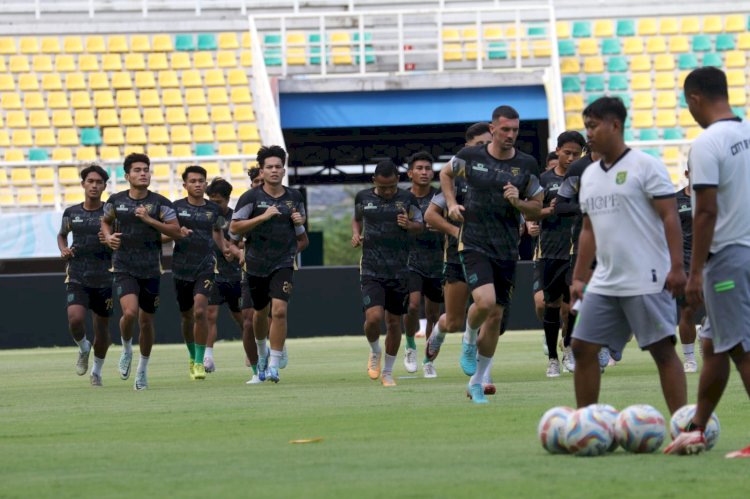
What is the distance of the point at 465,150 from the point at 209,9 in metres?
24.8

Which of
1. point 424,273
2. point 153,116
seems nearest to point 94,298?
point 424,273

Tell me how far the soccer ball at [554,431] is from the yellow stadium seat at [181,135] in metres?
25.8

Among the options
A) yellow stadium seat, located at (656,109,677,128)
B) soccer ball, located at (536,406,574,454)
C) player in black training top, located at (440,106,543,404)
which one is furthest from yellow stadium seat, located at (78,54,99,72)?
soccer ball, located at (536,406,574,454)

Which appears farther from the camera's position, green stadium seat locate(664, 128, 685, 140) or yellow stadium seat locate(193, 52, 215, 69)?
yellow stadium seat locate(193, 52, 215, 69)

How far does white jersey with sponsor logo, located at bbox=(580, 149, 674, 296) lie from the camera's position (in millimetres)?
8500

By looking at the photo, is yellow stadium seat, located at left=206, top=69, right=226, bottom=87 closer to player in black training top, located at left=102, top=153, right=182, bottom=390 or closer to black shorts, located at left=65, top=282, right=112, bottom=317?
black shorts, located at left=65, top=282, right=112, bottom=317

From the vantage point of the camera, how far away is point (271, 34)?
35.7 m

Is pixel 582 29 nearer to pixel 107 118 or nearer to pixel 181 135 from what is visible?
pixel 181 135

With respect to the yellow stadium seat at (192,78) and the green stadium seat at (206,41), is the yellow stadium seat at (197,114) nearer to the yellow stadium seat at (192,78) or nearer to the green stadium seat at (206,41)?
the yellow stadium seat at (192,78)

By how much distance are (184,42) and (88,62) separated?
2231 millimetres

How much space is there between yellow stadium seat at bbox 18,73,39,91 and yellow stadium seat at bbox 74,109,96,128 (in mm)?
1351

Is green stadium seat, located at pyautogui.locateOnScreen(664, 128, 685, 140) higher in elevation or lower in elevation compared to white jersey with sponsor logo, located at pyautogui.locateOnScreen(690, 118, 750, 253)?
lower

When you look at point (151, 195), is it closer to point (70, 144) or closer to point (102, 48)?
point (70, 144)

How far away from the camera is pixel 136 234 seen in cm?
1633
